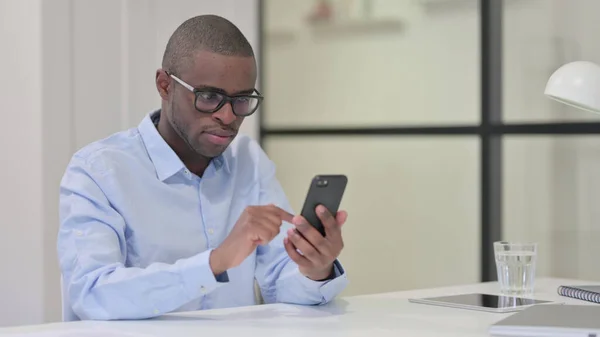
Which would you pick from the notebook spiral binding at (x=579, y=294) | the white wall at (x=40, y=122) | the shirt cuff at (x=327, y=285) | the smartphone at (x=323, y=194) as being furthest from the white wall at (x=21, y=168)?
the notebook spiral binding at (x=579, y=294)

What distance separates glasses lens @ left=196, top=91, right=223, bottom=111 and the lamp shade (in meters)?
0.69

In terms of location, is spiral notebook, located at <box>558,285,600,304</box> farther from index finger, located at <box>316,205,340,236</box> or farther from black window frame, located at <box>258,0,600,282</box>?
black window frame, located at <box>258,0,600,282</box>

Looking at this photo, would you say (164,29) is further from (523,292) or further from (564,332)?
(564,332)

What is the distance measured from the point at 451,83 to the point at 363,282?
0.78m

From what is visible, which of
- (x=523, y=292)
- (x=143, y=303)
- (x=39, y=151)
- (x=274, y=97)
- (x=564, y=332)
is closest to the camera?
(x=564, y=332)

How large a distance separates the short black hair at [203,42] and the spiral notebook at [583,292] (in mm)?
851

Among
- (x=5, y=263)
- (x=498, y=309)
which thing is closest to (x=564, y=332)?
(x=498, y=309)

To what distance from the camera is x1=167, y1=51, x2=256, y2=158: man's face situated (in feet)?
6.38

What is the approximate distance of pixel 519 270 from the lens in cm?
203

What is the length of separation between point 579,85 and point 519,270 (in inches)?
17.4

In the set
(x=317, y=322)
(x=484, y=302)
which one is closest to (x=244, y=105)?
(x=317, y=322)

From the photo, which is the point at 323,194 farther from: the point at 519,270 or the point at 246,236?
the point at 519,270

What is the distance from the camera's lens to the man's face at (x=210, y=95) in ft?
6.38

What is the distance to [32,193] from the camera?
294 cm
